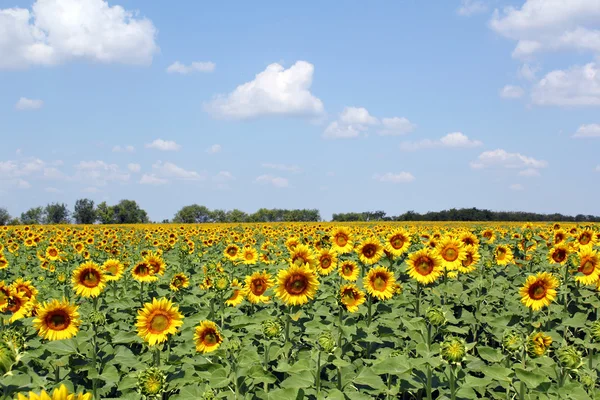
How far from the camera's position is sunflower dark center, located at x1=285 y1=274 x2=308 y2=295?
5.96 metres

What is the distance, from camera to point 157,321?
5.55 m

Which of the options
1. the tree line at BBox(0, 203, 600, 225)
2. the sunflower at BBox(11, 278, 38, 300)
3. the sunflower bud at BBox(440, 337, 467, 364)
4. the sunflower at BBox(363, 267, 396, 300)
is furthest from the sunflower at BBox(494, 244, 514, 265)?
the tree line at BBox(0, 203, 600, 225)

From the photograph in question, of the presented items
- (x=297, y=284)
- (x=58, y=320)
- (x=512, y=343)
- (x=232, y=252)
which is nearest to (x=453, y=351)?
(x=512, y=343)

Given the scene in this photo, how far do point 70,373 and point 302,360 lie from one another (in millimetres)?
3034

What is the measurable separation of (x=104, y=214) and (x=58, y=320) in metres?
117

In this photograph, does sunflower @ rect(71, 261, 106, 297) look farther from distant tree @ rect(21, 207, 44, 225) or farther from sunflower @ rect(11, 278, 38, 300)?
distant tree @ rect(21, 207, 44, 225)

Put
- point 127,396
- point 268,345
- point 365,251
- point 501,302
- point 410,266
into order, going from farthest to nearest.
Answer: point 501,302 → point 365,251 → point 410,266 → point 268,345 → point 127,396

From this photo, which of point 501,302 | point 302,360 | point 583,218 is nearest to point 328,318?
point 302,360

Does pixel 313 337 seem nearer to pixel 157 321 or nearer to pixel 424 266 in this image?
pixel 157 321

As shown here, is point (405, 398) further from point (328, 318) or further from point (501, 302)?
point (501, 302)

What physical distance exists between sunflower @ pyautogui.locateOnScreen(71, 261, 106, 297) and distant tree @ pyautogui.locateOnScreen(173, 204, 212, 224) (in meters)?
115

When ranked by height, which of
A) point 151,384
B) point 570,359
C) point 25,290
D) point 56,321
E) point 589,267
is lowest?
point 151,384

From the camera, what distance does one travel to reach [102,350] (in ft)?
18.9

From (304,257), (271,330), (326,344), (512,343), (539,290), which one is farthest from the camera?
(539,290)
